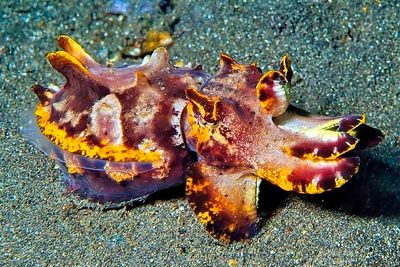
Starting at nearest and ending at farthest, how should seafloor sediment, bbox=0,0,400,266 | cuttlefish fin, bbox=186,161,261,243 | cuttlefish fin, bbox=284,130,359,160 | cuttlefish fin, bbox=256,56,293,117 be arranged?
cuttlefish fin, bbox=284,130,359,160
cuttlefish fin, bbox=256,56,293,117
cuttlefish fin, bbox=186,161,261,243
seafloor sediment, bbox=0,0,400,266

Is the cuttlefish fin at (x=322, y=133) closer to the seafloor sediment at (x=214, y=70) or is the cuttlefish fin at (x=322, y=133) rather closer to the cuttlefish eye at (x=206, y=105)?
the cuttlefish eye at (x=206, y=105)

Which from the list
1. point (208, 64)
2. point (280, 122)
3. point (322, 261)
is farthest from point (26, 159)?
point (322, 261)

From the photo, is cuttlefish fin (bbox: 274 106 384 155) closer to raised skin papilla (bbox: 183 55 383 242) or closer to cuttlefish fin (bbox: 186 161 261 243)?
raised skin papilla (bbox: 183 55 383 242)

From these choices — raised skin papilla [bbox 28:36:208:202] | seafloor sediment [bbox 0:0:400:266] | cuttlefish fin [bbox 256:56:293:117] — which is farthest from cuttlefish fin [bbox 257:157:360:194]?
raised skin papilla [bbox 28:36:208:202]

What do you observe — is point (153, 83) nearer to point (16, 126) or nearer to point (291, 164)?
point (291, 164)

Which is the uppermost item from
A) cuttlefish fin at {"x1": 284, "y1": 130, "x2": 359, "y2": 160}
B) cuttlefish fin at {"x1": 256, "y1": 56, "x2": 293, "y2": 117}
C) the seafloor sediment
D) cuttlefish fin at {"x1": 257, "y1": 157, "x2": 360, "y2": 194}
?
cuttlefish fin at {"x1": 256, "y1": 56, "x2": 293, "y2": 117}

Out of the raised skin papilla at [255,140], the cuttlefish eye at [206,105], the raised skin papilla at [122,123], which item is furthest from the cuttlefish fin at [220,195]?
the cuttlefish eye at [206,105]

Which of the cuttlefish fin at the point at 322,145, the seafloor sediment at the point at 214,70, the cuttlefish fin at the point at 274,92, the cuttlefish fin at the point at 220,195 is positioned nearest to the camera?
the cuttlefish fin at the point at 322,145

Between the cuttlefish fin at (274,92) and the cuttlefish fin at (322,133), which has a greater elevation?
the cuttlefish fin at (274,92)

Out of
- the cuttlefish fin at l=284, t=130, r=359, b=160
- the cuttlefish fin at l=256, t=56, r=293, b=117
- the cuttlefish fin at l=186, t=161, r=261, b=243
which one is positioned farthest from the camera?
the cuttlefish fin at l=186, t=161, r=261, b=243
